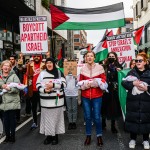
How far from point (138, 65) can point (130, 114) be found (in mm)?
915

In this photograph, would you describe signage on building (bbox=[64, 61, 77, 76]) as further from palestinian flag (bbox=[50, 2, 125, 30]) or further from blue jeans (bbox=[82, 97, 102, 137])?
palestinian flag (bbox=[50, 2, 125, 30])

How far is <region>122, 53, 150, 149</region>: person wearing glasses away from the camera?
229 inches

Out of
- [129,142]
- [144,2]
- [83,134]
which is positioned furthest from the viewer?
[144,2]

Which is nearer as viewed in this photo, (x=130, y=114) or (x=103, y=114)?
(x=130, y=114)

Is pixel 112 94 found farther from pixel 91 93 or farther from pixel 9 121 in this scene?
pixel 9 121

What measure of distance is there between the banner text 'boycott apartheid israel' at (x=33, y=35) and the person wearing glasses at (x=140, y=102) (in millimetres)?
3833

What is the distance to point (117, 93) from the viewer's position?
7.36 m

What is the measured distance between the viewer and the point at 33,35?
924 centimetres

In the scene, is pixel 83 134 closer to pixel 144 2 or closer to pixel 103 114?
pixel 103 114

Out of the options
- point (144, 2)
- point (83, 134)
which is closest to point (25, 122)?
point (83, 134)

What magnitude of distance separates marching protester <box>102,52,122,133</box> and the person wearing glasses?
130 centimetres

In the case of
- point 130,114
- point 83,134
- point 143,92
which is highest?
point 143,92

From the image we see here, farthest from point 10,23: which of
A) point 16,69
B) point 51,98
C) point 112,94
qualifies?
point 51,98

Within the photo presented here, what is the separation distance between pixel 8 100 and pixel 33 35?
3156 mm
